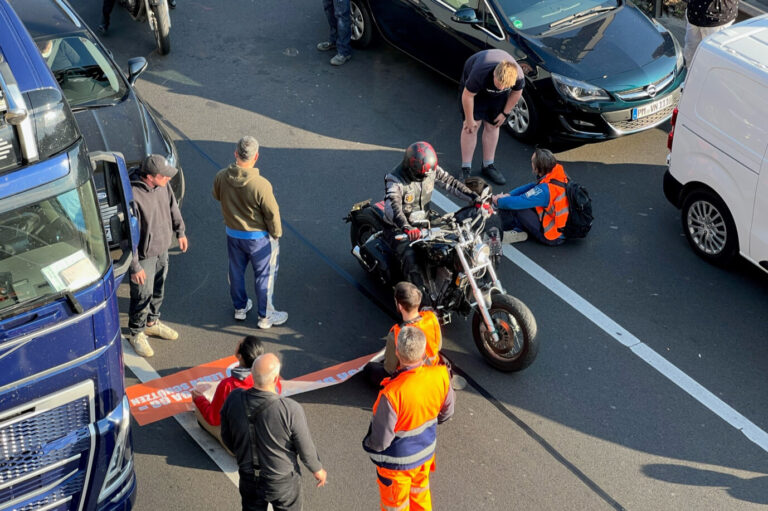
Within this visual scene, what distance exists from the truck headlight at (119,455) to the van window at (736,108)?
561cm

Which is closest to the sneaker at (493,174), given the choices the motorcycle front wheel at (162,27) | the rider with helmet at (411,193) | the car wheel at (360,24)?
the rider with helmet at (411,193)

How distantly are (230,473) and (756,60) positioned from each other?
5595 millimetres

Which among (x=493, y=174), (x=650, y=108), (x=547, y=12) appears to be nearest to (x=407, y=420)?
(x=493, y=174)

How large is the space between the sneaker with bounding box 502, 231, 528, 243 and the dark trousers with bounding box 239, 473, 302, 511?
165 inches

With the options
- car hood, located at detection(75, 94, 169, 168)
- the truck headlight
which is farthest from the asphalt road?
car hood, located at detection(75, 94, 169, 168)

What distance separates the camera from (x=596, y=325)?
806cm

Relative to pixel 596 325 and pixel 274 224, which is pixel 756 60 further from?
pixel 274 224

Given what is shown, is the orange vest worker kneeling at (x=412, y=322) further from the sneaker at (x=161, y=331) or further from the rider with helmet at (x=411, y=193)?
the sneaker at (x=161, y=331)

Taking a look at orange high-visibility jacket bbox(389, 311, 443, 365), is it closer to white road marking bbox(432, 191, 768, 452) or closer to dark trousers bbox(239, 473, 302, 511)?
dark trousers bbox(239, 473, 302, 511)

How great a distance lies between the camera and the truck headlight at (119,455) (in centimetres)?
559

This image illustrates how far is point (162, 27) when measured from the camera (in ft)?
39.3

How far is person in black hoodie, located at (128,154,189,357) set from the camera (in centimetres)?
712

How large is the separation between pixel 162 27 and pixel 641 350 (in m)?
7.63

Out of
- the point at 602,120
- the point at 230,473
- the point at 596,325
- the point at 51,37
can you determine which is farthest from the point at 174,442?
the point at 602,120
